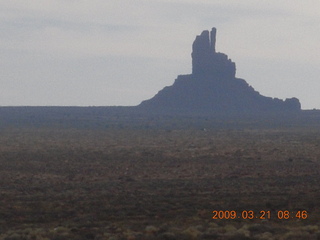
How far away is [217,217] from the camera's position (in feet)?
66.6

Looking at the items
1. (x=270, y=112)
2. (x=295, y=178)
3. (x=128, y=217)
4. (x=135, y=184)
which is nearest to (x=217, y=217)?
(x=128, y=217)

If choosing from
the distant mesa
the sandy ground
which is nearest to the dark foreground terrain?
the sandy ground

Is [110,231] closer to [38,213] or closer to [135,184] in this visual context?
[38,213]

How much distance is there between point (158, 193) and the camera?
26.6m

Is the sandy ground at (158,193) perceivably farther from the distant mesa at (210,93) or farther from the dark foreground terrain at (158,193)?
the distant mesa at (210,93)

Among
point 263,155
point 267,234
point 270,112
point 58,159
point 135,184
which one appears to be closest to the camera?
point 267,234

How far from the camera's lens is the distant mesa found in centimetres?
14038

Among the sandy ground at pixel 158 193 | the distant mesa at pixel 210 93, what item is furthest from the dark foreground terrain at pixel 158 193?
the distant mesa at pixel 210 93

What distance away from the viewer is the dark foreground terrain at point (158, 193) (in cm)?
1806

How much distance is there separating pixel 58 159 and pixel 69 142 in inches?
675
